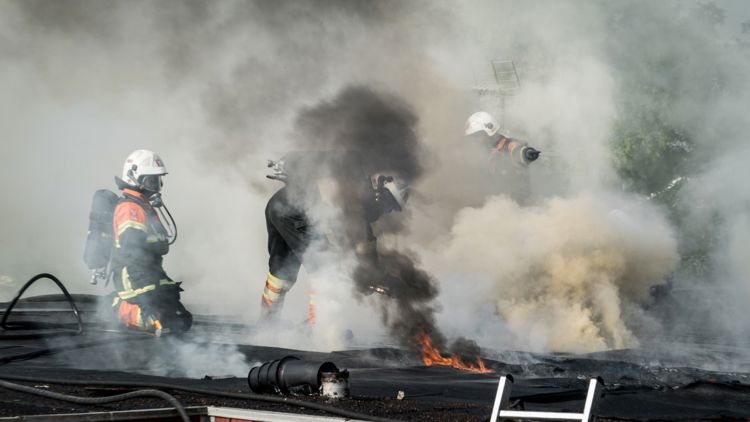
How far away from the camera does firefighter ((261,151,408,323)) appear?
34.4 feet

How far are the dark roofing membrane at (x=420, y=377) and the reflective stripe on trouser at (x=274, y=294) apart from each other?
0.63 meters

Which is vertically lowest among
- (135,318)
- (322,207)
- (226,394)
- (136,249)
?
(226,394)

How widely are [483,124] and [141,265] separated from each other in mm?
5699

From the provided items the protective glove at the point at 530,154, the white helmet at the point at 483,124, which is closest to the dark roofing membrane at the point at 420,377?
the protective glove at the point at 530,154

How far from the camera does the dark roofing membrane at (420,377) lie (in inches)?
213

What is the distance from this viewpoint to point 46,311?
35.0ft

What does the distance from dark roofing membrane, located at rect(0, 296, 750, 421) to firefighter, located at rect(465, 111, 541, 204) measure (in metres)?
3.45

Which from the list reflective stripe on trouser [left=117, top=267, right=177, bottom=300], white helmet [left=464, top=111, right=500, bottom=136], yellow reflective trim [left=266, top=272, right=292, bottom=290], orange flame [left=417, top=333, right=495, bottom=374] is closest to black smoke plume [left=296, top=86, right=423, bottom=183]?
yellow reflective trim [left=266, top=272, right=292, bottom=290]

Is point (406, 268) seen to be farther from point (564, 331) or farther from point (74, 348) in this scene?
point (74, 348)

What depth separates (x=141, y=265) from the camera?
9.19 m

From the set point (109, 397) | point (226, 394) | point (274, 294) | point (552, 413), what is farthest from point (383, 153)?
point (552, 413)

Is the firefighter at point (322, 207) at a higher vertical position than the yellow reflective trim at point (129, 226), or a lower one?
higher

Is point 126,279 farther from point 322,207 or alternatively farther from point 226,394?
point 226,394

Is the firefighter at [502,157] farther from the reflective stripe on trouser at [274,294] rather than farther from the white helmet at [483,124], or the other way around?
the reflective stripe on trouser at [274,294]
